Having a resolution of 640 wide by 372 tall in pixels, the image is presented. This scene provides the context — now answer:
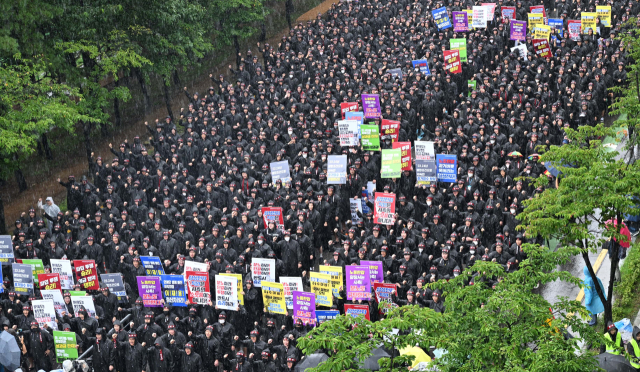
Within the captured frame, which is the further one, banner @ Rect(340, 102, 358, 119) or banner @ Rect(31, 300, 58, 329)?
banner @ Rect(340, 102, 358, 119)

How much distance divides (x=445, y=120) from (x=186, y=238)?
335 inches

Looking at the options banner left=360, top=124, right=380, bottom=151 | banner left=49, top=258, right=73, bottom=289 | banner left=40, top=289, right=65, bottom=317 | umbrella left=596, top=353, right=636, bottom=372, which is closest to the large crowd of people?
banner left=40, top=289, right=65, bottom=317

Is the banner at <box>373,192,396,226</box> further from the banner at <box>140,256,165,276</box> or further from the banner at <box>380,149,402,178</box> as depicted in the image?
the banner at <box>140,256,165,276</box>

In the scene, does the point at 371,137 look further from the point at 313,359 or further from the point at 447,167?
the point at 313,359

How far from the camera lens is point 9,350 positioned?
733 inches

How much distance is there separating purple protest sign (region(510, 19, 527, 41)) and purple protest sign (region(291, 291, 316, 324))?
15.0m

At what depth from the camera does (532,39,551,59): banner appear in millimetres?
26484

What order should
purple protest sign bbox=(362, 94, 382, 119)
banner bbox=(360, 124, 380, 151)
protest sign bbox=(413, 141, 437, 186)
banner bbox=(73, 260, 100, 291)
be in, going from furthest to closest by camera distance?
1. purple protest sign bbox=(362, 94, 382, 119)
2. banner bbox=(360, 124, 380, 151)
3. protest sign bbox=(413, 141, 437, 186)
4. banner bbox=(73, 260, 100, 291)

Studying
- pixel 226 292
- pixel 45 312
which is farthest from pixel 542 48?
pixel 45 312

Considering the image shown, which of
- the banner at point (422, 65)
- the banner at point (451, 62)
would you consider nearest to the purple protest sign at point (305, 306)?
the banner at point (422, 65)

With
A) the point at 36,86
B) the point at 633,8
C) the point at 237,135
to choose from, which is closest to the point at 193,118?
the point at 237,135

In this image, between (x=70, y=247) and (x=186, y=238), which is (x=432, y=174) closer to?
(x=186, y=238)

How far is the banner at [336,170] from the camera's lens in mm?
21453

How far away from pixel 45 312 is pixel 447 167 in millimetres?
10571
